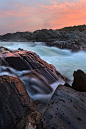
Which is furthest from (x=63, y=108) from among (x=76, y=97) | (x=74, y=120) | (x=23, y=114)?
(x=23, y=114)

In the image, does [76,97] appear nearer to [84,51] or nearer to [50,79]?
[50,79]

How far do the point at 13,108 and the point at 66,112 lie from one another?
3.77 ft

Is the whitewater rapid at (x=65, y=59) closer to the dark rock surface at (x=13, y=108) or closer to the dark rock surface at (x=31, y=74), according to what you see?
the dark rock surface at (x=31, y=74)

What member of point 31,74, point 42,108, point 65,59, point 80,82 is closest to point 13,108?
point 42,108

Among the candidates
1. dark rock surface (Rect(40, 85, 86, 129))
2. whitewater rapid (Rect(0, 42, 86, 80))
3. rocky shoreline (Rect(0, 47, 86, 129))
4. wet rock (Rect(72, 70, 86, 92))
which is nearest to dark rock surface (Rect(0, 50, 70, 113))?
rocky shoreline (Rect(0, 47, 86, 129))

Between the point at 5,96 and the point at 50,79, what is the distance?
2.44 metres

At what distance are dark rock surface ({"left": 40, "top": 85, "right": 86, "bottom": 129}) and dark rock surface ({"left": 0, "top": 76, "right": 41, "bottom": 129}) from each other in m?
0.26

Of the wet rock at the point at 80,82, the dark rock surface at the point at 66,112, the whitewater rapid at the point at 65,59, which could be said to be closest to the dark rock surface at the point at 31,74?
the wet rock at the point at 80,82

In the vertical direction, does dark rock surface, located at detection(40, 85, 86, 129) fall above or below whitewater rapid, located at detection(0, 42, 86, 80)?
above

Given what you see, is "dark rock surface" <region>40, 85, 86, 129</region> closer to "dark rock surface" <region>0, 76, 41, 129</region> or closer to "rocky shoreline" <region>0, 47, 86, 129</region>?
"rocky shoreline" <region>0, 47, 86, 129</region>

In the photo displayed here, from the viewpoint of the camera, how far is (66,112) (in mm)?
1726

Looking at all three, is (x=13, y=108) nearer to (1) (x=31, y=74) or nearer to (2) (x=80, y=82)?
Answer: (1) (x=31, y=74)

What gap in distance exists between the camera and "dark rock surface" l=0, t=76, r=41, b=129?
1.64 metres

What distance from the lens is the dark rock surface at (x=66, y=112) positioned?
1.49 meters
